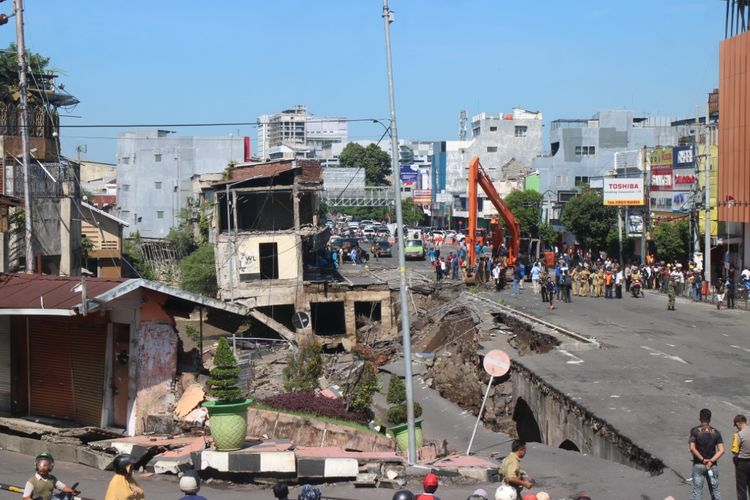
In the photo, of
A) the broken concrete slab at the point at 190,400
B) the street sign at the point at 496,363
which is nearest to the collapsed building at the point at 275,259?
the street sign at the point at 496,363

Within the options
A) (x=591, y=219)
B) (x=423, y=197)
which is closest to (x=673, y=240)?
(x=591, y=219)

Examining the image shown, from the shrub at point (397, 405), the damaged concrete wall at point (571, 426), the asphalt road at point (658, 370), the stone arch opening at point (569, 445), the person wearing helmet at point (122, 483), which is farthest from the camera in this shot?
the stone arch opening at point (569, 445)

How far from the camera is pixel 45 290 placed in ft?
55.2

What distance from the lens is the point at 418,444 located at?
16.8m

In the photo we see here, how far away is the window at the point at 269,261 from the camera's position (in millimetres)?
40750

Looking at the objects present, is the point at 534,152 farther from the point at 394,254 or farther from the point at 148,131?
the point at 148,131

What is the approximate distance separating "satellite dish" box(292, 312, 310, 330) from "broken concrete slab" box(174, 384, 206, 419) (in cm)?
2348

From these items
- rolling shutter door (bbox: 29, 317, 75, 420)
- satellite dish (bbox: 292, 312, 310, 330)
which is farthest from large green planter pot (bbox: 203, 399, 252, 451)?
satellite dish (bbox: 292, 312, 310, 330)

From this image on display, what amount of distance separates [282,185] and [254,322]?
560cm

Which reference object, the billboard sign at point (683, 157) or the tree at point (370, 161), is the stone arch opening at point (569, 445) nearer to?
the billboard sign at point (683, 157)

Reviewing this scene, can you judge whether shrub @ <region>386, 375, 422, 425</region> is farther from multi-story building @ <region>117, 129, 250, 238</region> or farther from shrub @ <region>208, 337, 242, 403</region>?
multi-story building @ <region>117, 129, 250, 238</region>

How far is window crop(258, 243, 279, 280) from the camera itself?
40.8 m

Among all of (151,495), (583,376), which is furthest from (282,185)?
(151,495)

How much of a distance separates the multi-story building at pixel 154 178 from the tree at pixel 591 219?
25.2 m
